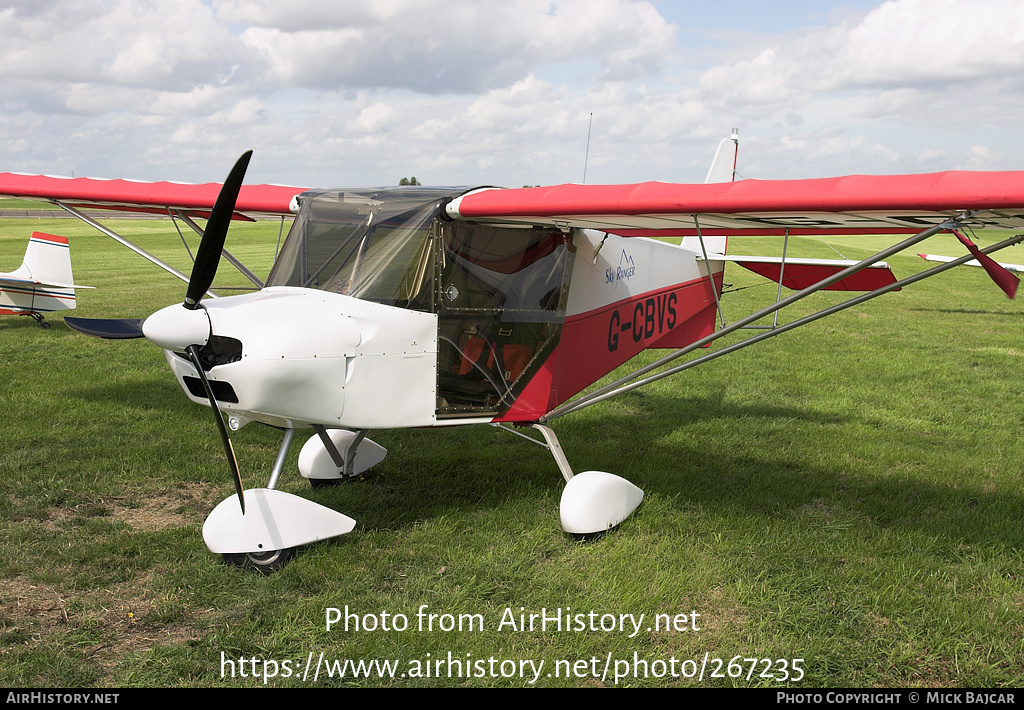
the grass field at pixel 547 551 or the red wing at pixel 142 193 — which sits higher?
the red wing at pixel 142 193

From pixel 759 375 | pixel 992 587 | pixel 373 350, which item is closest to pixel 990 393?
pixel 759 375

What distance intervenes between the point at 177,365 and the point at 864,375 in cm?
868

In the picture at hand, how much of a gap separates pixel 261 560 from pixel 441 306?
71.4 inches

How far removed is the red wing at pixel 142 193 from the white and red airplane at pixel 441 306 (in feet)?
0.34

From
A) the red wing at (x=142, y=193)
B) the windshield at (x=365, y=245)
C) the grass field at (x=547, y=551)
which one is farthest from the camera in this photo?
the red wing at (x=142, y=193)

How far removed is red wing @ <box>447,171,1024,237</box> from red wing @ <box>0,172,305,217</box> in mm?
2247

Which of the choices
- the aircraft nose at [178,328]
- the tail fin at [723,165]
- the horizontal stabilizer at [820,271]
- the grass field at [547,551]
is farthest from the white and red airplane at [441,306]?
the tail fin at [723,165]

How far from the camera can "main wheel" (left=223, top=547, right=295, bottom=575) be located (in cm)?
424

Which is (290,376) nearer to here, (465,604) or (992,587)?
(465,604)

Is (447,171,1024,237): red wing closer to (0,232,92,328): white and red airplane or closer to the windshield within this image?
the windshield

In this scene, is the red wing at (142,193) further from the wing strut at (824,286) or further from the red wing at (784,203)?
the wing strut at (824,286)

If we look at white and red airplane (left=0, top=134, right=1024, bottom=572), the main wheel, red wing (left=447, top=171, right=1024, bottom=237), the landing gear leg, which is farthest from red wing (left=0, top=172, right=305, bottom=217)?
the landing gear leg

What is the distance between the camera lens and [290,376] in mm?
3979

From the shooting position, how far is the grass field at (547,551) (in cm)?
349
